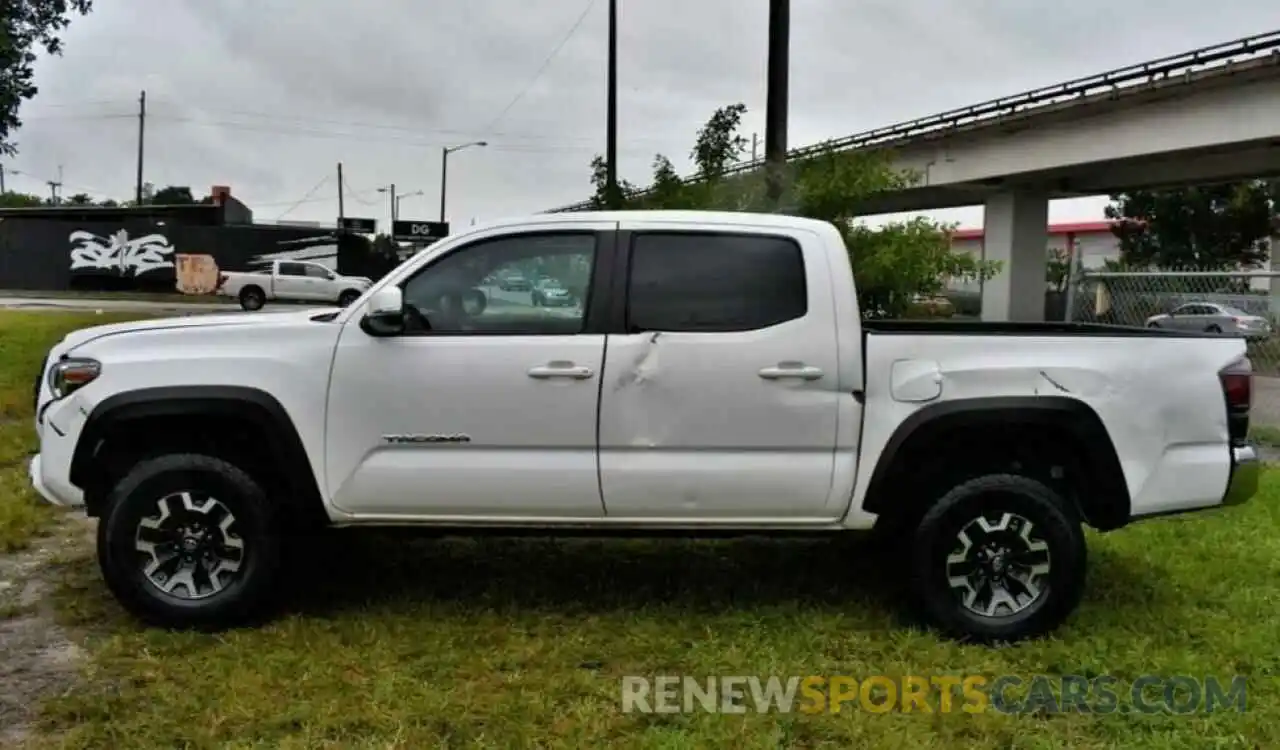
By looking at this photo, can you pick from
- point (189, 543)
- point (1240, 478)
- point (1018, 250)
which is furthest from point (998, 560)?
point (1018, 250)

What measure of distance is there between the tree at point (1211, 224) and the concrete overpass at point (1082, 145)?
11301 mm

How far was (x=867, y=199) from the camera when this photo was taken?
10.6m

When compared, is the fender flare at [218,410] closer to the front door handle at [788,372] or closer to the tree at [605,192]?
the front door handle at [788,372]

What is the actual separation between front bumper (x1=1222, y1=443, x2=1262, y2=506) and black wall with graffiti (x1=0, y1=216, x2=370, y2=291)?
153 ft

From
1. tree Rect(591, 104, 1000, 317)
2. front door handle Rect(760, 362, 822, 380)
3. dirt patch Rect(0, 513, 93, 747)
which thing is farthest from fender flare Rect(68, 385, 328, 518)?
tree Rect(591, 104, 1000, 317)

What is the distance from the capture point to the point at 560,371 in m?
4.57

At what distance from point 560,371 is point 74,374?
2.04m

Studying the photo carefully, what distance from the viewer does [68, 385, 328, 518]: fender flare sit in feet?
15.1

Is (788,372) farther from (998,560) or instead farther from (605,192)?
(605,192)

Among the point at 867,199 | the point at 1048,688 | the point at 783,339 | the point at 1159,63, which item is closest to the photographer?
the point at 1048,688

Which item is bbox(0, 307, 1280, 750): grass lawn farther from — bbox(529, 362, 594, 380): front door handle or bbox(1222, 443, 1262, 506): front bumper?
bbox(529, 362, 594, 380): front door handle

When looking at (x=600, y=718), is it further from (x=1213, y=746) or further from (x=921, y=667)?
(x=1213, y=746)

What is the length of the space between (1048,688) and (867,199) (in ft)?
22.8

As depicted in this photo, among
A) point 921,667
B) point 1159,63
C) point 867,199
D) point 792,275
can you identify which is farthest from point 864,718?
point 1159,63
